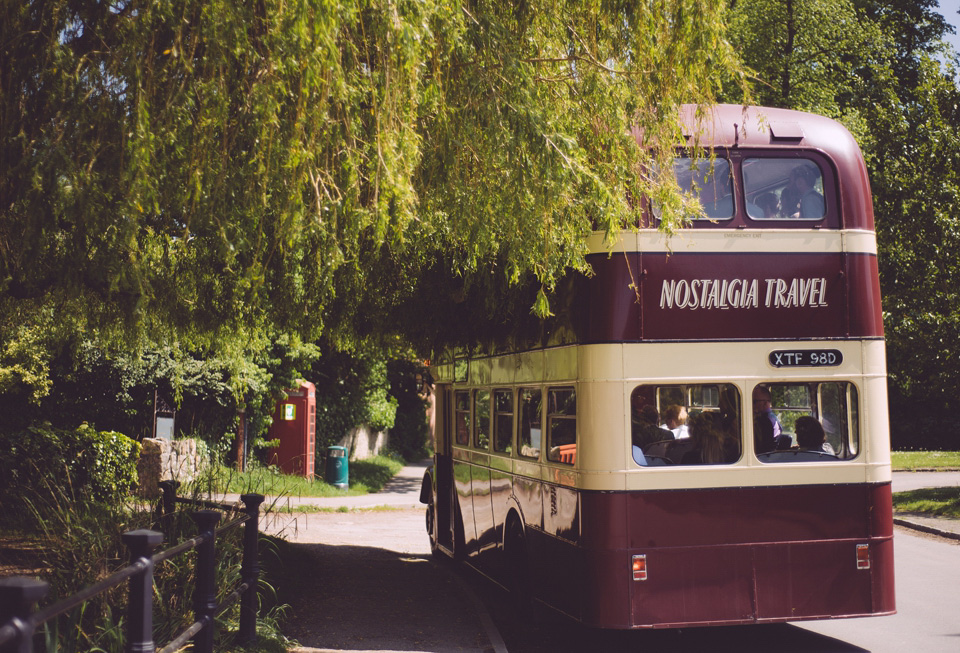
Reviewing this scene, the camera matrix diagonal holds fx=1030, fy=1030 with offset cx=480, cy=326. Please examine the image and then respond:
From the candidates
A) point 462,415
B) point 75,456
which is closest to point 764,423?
point 462,415

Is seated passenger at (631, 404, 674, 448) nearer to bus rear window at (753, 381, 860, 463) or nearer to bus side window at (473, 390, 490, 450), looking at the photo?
bus rear window at (753, 381, 860, 463)

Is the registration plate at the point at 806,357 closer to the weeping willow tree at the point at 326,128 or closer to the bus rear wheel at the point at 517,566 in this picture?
the weeping willow tree at the point at 326,128

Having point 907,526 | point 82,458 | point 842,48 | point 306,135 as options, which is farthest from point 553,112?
point 842,48

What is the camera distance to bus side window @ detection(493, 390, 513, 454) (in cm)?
960

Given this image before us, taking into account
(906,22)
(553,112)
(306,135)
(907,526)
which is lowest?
(907,526)

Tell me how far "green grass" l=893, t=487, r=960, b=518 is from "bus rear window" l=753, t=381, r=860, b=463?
1206 cm

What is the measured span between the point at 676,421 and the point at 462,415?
15.8 ft

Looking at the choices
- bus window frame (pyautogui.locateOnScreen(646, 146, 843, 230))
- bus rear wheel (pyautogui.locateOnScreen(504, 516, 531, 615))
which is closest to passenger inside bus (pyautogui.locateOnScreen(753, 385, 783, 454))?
bus window frame (pyautogui.locateOnScreen(646, 146, 843, 230))

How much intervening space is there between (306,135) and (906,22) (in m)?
35.7

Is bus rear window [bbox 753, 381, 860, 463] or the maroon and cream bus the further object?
bus rear window [bbox 753, 381, 860, 463]

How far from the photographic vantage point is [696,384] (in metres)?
7.40

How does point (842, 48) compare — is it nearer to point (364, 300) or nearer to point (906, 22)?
point (906, 22)

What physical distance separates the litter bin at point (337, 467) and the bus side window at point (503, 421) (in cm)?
1416

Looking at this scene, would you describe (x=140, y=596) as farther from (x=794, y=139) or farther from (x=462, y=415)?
(x=462, y=415)
